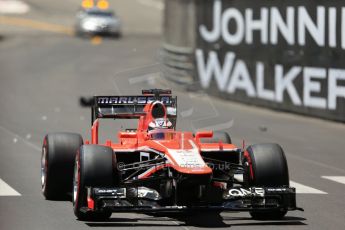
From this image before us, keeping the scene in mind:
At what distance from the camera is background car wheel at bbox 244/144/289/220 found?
13.6m

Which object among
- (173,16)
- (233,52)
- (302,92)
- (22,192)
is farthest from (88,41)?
(22,192)

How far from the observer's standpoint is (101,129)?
84.5 ft

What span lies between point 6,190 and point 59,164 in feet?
5.36

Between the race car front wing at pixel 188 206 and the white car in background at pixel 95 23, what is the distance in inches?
1764

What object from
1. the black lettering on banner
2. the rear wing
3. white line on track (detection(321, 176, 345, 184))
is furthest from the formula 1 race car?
the black lettering on banner

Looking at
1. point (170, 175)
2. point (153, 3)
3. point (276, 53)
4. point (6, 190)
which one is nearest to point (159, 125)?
point (170, 175)

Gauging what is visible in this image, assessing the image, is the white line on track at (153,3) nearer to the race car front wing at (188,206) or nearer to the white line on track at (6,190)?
the white line on track at (6,190)

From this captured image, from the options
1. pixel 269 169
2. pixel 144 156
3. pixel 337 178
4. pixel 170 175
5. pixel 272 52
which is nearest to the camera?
pixel 170 175

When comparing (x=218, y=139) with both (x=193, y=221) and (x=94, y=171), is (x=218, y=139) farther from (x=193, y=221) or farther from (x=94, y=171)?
(x=94, y=171)

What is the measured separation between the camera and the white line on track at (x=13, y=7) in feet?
247

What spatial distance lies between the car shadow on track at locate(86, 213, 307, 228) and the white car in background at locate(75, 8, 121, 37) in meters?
44.3

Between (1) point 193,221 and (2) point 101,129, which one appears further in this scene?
(2) point 101,129

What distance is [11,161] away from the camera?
19.8m

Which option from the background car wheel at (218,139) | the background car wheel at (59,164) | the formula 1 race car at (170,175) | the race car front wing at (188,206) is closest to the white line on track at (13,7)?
the background car wheel at (218,139)
